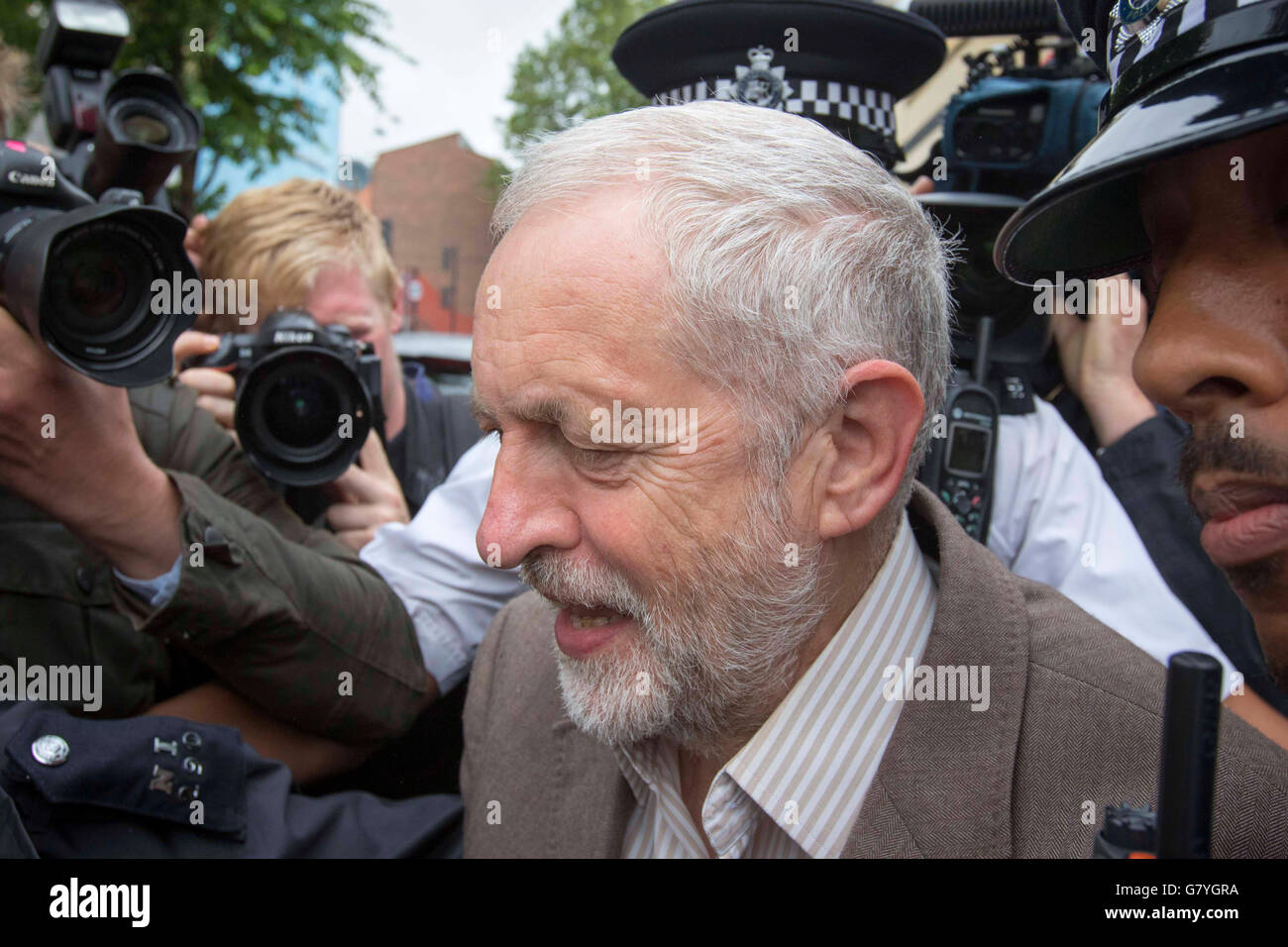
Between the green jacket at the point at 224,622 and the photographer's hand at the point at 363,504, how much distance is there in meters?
0.30

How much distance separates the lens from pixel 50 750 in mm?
1380

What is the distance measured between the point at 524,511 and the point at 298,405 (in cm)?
100

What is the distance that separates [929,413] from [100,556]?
1.34 m

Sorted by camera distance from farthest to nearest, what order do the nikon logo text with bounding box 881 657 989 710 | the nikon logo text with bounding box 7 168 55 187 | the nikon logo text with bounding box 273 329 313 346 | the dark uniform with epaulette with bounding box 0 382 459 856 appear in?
the nikon logo text with bounding box 273 329 313 346
the nikon logo text with bounding box 7 168 55 187
the dark uniform with epaulette with bounding box 0 382 459 856
the nikon logo text with bounding box 881 657 989 710

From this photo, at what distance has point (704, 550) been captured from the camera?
1.27 meters

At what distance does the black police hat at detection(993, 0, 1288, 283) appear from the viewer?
30.9 inches

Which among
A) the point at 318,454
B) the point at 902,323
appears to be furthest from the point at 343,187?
the point at 902,323

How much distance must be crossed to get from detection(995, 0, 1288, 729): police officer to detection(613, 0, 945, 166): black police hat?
107 centimetres

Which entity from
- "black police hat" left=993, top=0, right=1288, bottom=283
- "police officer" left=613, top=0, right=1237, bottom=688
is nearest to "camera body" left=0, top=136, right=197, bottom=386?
"police officer" left=613, top=0, right=1237, bottom=688

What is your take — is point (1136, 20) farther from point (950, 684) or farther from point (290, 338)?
point (290, 338)

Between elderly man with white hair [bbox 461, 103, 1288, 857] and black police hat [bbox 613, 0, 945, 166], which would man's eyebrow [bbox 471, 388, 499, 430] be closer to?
elderly man with white hair [bbox 461, 103, 1288, 857]

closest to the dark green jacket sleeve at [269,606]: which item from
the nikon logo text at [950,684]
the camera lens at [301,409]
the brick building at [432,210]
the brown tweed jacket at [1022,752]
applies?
the camera lens at [301,409]
